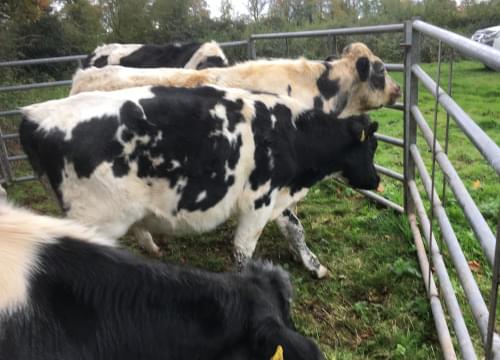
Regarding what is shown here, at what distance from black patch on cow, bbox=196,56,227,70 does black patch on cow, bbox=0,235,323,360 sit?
15.7 feet

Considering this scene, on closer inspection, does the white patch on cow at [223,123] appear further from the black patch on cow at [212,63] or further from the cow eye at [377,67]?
the black patch on cow at [212,63]

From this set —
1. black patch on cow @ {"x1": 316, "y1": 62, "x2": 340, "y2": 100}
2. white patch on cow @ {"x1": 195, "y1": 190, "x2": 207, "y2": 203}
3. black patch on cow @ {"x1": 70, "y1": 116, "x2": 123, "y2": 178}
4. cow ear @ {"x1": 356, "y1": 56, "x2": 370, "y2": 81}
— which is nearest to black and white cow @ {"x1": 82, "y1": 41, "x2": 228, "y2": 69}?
black patch on cow @ {"x1": 316, "y1": 62, "x2": 340, "y2": 100}

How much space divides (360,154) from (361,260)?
890mm

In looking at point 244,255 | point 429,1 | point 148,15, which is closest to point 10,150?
point 244,255

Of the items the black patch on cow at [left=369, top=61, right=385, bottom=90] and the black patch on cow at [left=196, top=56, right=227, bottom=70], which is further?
→ the black patch on cow at [left=196, top=56, right=227, bottom=70]

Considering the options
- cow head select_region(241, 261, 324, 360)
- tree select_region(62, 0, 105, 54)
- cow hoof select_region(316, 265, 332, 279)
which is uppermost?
tree select_region(62, 0, 105, 54)

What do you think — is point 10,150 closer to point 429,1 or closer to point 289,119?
point 289,119

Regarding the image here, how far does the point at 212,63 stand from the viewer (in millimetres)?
6301

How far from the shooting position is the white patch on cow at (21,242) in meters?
1.47

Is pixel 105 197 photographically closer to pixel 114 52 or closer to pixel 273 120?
pixel 273 120

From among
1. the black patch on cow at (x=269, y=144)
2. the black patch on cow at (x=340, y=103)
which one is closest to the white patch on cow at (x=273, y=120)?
the black patch on cow at (x=269, y=144)

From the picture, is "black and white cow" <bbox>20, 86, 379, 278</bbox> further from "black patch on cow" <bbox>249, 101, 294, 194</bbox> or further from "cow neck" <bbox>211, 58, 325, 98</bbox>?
"cow neck" <bbox>211, 58, 325, 98</bbox>

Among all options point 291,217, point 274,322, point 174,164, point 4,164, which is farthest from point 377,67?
point 4,164

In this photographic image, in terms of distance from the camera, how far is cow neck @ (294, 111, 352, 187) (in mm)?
4012
